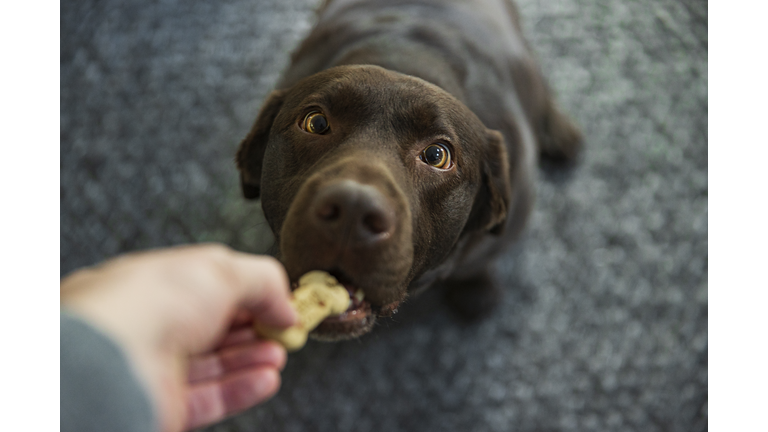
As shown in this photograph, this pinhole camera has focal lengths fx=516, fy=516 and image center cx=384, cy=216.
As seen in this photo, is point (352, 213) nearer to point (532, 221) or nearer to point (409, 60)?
point (409, 60)

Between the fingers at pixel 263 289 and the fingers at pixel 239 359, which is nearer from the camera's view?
the fingers at pixel 263 289

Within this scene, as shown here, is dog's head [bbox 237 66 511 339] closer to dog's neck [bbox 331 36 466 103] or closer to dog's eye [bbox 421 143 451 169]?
dog's eye [bbox 421 143 451 169]

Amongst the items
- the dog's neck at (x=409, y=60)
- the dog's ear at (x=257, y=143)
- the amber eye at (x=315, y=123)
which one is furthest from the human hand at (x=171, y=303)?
the dog's neck at (x=409, y=60)

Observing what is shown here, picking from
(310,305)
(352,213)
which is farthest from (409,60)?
(310,305)

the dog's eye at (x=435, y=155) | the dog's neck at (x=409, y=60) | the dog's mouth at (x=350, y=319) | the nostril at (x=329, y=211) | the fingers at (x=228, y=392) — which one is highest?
the nostril at (x=329, y=211)

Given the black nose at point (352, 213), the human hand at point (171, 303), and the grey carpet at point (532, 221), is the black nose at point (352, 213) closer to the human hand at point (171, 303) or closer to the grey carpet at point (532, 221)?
the human hand at point (171, 303)
